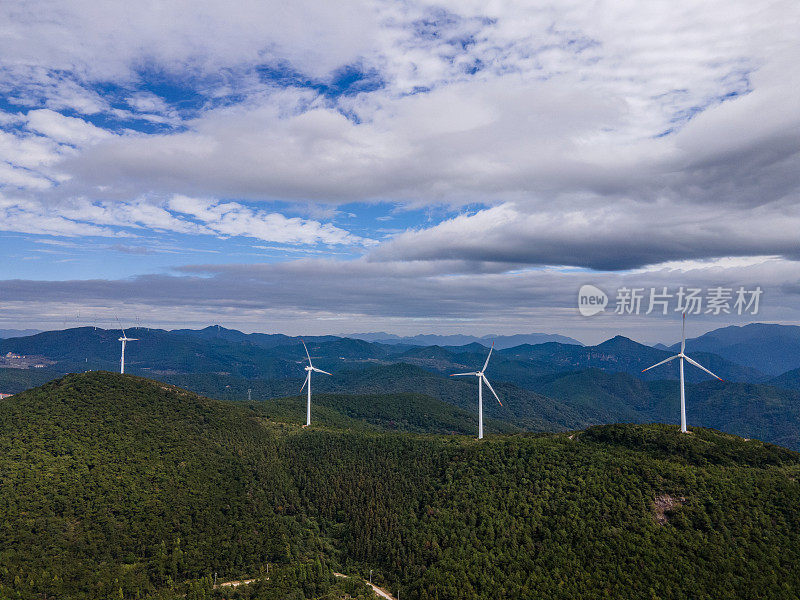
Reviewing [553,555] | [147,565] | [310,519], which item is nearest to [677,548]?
[553,555]

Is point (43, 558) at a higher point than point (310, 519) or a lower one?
higher

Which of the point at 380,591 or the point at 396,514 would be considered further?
the point at 396,514

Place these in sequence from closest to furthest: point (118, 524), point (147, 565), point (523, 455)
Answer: point (147, 565) → point (118, 524) → point (523, 455)

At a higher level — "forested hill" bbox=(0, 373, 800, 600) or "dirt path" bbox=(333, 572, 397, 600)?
"forested hill" bbox=(0, 373, 800, 600)

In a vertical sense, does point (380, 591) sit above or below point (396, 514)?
below

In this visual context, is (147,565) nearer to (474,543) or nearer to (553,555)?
(474,543)

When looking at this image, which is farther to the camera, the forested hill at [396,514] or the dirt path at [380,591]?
the dirt path at [380,591]

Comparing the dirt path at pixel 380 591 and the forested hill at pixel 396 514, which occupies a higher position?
the forested hill at pixel 396 514

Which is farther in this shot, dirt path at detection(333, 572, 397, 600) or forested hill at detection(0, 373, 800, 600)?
dirt path at detection(333, 572, 397, 600)
